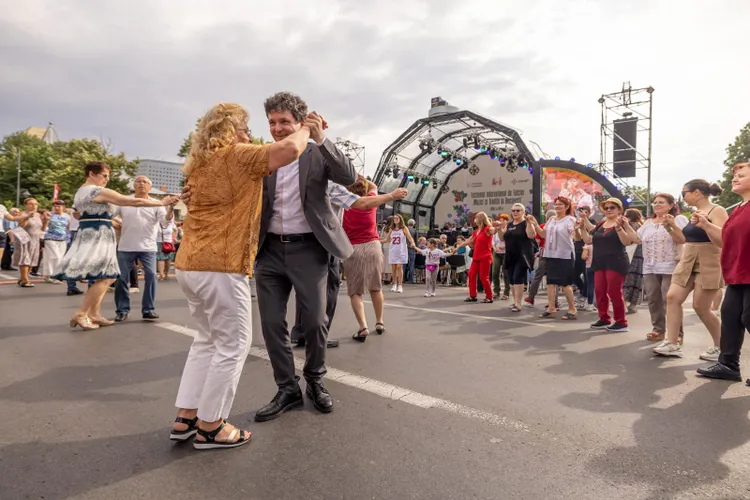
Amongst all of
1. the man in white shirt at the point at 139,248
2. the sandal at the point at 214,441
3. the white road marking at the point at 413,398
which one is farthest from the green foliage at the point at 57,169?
the sandal at the point at 214,441

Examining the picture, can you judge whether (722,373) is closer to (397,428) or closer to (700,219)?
(700,219)

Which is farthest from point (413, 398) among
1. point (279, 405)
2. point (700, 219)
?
point (700, 219)

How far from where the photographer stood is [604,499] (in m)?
1.93

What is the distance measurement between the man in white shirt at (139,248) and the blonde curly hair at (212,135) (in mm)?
4051

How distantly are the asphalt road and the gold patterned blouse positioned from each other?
98 centimetres

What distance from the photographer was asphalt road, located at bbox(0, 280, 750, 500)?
2025 millimetres

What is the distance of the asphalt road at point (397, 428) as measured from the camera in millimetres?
2025

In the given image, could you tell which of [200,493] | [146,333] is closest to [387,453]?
[200,493]

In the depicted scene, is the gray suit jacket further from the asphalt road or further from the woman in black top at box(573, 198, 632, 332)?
the woman in black top at box(573, 198, 632, 332)

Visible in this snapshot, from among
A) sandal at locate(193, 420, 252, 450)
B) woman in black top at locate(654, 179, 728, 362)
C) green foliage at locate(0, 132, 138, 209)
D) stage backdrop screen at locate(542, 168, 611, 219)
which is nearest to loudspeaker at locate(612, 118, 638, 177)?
stage backdrop screen at locate(542, 168, 611, 219)

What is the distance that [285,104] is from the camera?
2.67 meters

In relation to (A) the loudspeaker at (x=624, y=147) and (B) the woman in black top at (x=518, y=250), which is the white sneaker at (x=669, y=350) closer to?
(B) the woman in black top at (x=518, y=250)

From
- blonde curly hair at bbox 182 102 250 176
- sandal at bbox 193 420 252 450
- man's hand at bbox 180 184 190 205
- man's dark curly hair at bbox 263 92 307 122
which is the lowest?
sandal at bbox 193 420 252 450

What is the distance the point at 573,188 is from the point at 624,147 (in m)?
4.79
